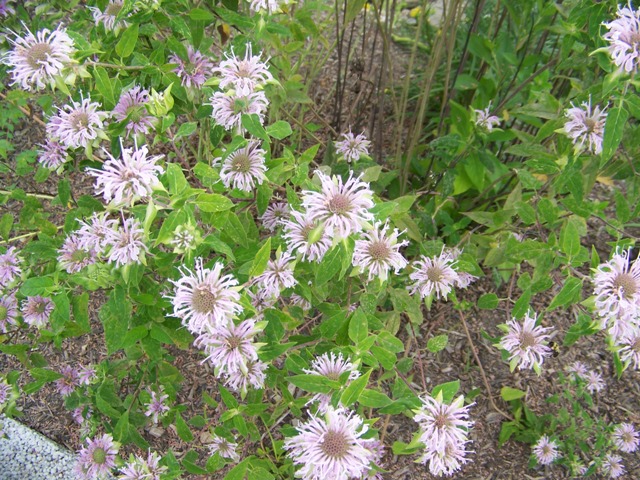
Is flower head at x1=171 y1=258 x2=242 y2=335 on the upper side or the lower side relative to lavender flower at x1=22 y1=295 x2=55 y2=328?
upper

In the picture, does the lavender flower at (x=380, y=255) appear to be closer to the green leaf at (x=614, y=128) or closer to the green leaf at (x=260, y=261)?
the green leaf at (x=260, y=261)

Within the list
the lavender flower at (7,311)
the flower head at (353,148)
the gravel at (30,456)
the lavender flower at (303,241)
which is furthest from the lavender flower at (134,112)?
the gravel at (30,456)

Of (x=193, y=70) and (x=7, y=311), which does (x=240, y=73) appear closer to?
(x=193, y=70)

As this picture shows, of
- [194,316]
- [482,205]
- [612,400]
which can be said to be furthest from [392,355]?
[612,400]

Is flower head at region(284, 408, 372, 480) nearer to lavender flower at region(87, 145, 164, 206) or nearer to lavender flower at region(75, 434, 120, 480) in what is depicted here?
lavender flower at region(87, 145, 164, 206)

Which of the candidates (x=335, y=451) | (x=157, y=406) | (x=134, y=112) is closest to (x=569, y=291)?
(x=335, y=451)

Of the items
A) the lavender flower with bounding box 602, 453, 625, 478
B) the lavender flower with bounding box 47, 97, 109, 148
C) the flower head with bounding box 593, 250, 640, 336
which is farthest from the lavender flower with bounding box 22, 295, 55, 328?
the lavender flower with bounding box 602, 453, 625, 478
